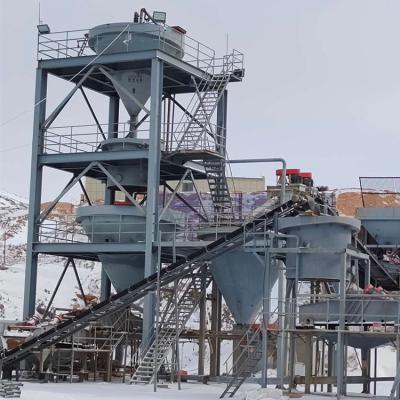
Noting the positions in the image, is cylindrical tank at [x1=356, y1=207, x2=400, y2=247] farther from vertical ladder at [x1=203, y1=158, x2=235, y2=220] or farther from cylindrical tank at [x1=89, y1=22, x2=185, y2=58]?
cylindrical tank at [x1=89, y1=22, x2=185, y2=58]

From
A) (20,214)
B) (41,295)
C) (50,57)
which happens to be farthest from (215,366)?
(20,214)

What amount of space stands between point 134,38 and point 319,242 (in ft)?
52.0

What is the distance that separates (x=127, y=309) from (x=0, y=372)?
7.05m

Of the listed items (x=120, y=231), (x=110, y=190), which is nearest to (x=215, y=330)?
(x=120, y=231)

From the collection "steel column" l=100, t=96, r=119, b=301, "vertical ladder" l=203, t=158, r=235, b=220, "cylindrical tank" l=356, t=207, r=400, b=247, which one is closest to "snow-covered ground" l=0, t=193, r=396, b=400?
"steel column" l=100, t=96, r=119, b=301

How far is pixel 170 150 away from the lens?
4669 cm

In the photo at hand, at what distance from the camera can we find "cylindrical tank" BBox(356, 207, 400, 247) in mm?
45531

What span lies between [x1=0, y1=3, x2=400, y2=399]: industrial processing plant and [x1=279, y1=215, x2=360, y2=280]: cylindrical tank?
1.8 inches

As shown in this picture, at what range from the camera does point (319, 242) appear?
3562 centimetres

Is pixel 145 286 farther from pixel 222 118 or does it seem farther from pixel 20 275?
pixel 20 275

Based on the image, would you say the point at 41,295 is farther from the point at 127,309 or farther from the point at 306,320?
the point at 306,320

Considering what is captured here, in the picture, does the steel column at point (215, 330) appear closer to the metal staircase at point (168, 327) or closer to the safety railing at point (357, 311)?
the metal staircase at point (168, 327)

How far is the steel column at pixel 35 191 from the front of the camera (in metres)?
46.9

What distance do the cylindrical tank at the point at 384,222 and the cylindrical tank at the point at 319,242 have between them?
30.7 ft
